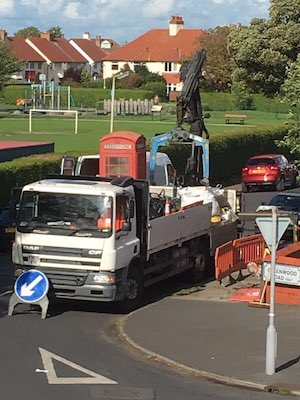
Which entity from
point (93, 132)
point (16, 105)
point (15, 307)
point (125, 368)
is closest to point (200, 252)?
point (15, 307)

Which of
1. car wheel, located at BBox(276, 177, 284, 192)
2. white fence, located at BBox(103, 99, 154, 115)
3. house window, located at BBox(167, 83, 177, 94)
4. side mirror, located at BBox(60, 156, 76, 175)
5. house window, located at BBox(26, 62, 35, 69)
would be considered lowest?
car wheel, located at BBox(276, 177, 284, 192)

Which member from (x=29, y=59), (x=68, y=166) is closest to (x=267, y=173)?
(x=68, y=166)

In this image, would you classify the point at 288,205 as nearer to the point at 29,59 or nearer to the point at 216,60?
the point at 216,60

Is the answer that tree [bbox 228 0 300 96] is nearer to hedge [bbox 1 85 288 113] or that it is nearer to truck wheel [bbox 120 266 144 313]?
truck wheel [bbox 120 266 144 313]

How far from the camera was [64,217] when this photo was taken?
17.6 metres

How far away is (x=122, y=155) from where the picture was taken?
24938mm

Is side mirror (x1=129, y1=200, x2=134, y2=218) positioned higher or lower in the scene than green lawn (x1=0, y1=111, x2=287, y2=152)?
higher

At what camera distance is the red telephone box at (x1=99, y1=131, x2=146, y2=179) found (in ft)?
81.7

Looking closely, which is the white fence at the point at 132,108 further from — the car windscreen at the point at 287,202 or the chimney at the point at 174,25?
the car windscreen at the point at 287,202

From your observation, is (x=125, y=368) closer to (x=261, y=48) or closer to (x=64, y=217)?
(x=64, y=217)

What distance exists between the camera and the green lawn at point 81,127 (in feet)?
194

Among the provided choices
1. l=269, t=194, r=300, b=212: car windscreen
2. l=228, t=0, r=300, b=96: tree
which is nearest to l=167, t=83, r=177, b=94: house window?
l=228, t=0, r=300, b=96: tree

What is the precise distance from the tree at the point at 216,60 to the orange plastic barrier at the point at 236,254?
76105 millimetres

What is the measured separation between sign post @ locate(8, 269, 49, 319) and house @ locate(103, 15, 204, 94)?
117401 mm
